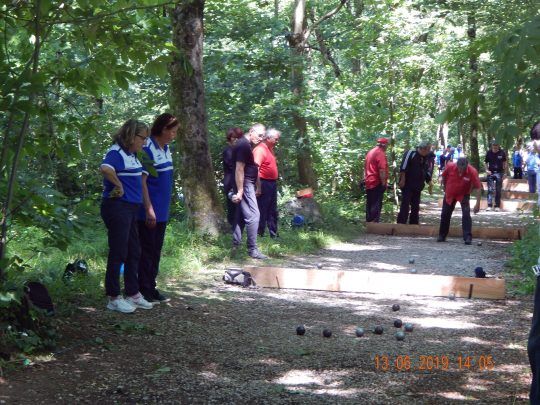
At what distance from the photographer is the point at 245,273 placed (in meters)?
10.3

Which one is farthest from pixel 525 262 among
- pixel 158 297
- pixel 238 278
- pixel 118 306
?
pixel 118 306

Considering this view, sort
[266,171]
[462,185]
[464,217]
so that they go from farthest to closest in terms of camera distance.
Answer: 1. [464,217]
2. [462,185]
3. [266,171]

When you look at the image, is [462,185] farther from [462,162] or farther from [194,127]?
[194,127]

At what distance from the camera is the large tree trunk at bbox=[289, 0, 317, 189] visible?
18.1m

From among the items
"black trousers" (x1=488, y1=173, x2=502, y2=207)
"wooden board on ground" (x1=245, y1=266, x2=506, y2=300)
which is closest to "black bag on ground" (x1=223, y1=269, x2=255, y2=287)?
"wooden board on ground" (x1=245, y1=266, x2=506, y2=300)

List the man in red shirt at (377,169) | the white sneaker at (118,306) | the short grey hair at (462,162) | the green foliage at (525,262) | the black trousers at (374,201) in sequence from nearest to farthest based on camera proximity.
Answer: the white sneaker at (118,306)
the green foliage at (525,262)
the short grey hair at (462,162)
the man in red shirt at (377,169)
the black trousers at (374,201)

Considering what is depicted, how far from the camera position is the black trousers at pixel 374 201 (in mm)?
18453

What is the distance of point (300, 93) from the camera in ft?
61.3

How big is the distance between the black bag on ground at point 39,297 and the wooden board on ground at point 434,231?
12421mm

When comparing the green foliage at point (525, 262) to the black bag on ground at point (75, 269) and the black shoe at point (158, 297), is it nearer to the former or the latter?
the black shoe at point (158, 297)

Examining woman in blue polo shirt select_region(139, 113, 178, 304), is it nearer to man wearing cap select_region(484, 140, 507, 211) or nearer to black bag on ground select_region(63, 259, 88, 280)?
black bag on ground select_region(63, 259, 88, 280)

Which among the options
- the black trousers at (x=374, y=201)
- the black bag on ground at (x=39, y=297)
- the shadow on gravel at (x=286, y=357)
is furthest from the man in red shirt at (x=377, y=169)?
the black bag on ground at (x=39, y=297)
